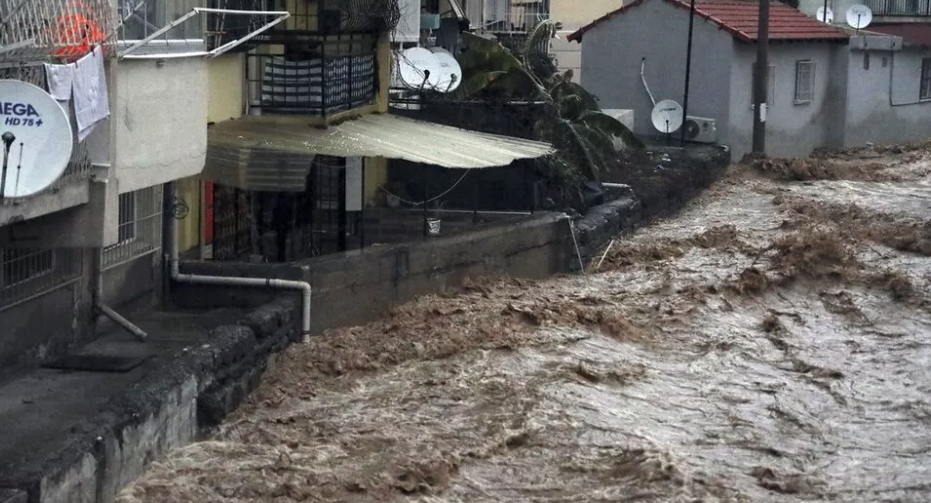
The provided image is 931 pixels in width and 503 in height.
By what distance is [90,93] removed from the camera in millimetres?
11141

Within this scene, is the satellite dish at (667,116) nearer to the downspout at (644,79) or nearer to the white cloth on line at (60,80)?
the downspout at (644,79)

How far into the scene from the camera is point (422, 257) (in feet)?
57.3

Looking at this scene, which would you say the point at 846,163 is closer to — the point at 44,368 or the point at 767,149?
the point at 767,149

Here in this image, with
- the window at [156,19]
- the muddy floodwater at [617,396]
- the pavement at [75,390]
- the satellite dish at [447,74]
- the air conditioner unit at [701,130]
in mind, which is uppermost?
the window at [156,19]

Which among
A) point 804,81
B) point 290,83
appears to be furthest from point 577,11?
point 290,83

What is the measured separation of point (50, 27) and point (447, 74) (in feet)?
40.7

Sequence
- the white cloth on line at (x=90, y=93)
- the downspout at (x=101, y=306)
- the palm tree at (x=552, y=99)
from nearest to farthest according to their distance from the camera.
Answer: the white cloth on line at (x=90, y=93) → the downspout at (x=101, y=306) → the palm tree at (x=552, y=99)

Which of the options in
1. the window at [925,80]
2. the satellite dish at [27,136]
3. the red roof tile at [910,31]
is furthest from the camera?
the red roof tile at [910,31]

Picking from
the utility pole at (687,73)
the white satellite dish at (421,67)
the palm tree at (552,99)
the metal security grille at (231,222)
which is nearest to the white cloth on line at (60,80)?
the metal security grille at (231,222)

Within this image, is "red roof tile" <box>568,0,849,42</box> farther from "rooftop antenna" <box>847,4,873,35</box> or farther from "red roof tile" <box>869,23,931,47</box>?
"red roof tile" <box>869,23,931,47</box>

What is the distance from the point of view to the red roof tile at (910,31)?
42969 millimetres

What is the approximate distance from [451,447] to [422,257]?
522 centimetres

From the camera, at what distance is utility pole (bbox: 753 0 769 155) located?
32.0 meters

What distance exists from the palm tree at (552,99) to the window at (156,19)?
Answer: 9.57 metres
